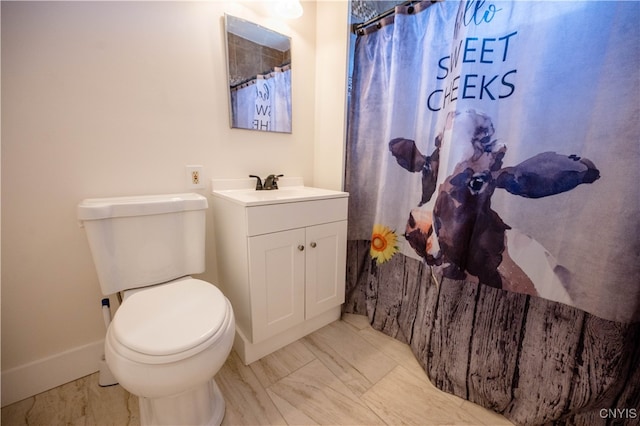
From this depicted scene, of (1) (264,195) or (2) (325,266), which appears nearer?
(1) (264,195)

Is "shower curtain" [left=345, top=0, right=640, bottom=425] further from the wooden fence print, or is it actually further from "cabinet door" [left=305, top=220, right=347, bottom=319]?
Result: "cabinet door" [left=305, top=220, right=347, bottom=319]

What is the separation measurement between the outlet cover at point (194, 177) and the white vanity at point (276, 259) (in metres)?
0.08

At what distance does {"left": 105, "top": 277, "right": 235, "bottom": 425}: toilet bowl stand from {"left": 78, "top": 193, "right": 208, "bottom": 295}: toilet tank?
0.10m

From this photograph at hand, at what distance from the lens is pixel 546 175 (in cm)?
84

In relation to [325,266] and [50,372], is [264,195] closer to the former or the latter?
[325,266]

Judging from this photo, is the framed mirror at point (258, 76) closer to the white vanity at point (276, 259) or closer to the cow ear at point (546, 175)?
the white vanity at point (276, 259)

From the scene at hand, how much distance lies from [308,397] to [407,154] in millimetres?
1203

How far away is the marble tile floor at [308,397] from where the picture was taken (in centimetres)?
97

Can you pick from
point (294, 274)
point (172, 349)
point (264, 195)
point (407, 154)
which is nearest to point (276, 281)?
point (294, 274)

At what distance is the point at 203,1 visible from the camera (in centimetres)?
119

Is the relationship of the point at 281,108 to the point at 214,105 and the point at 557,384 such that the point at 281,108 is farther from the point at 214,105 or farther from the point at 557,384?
the point at 557,384

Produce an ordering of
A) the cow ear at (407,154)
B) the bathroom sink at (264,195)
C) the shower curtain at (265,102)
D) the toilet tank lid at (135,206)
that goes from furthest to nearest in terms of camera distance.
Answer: the shower curtain at (265,102) → the cow ear at (407,154) → the bathroom sink at (264,195) → the toilet tank lid at (135,206)

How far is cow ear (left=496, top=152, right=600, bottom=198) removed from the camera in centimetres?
78

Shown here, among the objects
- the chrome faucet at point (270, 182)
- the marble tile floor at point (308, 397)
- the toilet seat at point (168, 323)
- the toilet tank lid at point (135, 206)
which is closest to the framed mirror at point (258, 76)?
the chrome faucet at point (270, 182)
